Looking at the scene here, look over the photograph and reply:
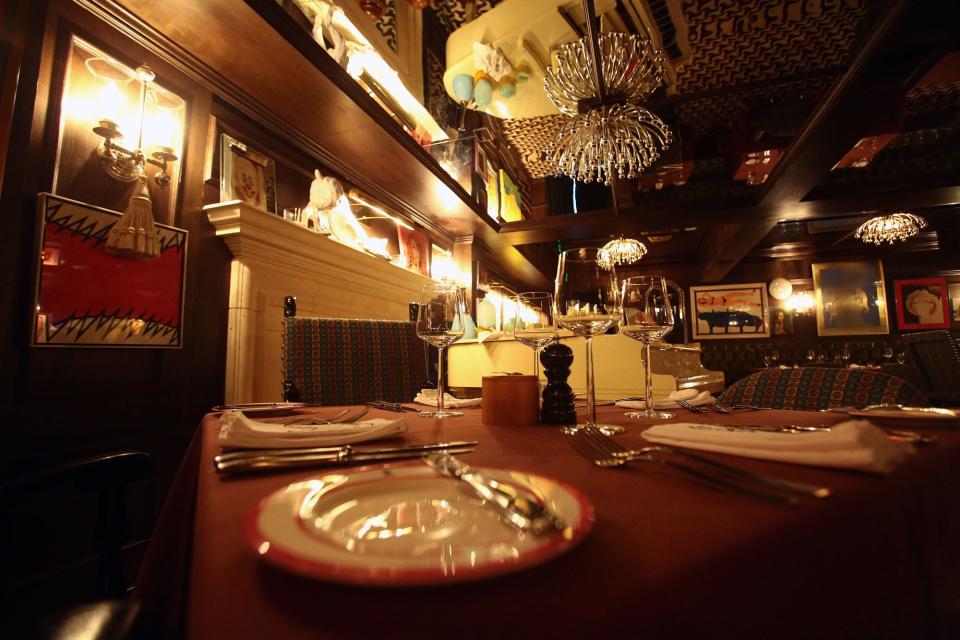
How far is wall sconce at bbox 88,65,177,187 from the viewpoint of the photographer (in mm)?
1487

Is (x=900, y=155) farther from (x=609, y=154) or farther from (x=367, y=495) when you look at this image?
(x=367, y=495)

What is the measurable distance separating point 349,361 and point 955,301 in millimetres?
9640

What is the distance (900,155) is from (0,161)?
717 cm

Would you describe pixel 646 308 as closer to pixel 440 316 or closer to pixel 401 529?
pixel 440 316

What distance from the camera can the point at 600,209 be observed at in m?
4.25

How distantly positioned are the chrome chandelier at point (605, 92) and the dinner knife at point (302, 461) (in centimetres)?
165

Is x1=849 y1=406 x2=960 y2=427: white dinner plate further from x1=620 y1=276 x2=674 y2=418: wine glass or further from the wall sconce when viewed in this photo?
the wall sconce

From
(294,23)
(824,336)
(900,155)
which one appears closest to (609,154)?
(294,23)

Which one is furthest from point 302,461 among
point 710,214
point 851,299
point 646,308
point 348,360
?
point 851,299

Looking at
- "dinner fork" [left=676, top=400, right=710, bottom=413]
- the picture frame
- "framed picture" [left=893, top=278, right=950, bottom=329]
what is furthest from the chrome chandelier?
the picture frame

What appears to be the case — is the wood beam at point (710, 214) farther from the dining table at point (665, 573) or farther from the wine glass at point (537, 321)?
the dining table at point (665, 573)

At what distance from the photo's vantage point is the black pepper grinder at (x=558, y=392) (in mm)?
799

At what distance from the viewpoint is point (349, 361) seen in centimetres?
169

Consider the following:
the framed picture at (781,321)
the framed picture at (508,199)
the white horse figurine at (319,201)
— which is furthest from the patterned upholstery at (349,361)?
the framed picture at (781,321)
